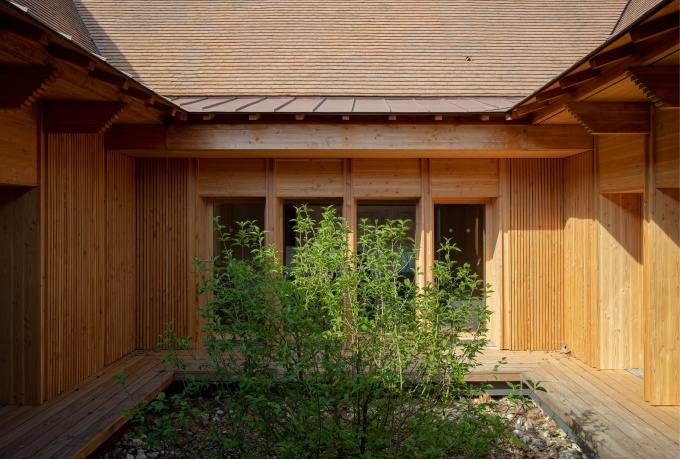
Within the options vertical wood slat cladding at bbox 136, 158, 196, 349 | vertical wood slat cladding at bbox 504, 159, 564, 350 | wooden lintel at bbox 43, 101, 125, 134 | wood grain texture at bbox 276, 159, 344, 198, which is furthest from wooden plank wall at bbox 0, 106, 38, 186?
vertical wood slat cladding at bbox 504, 159, 564, 350

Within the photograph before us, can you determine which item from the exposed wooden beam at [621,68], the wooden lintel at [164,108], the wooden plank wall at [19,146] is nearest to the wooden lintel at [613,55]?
the exposed wooden beam at [621,68]

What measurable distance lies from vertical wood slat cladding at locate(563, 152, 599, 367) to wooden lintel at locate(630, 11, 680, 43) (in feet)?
10.9

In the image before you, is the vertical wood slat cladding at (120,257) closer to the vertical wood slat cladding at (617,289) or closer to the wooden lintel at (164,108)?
the wooden lintel at (164,108)

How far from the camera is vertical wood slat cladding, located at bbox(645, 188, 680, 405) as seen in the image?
5527mm

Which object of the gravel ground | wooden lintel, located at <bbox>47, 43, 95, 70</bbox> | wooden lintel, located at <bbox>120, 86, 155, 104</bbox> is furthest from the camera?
wooden lintel, located at <bbox>120, 86, 155, 104</bbox>

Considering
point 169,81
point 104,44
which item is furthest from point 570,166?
point 104,44

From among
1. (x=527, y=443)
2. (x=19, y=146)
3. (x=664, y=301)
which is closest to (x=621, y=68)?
(x=664, y=301)

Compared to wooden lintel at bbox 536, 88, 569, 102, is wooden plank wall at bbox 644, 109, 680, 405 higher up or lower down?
lower down

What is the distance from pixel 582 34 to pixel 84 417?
8.51 m

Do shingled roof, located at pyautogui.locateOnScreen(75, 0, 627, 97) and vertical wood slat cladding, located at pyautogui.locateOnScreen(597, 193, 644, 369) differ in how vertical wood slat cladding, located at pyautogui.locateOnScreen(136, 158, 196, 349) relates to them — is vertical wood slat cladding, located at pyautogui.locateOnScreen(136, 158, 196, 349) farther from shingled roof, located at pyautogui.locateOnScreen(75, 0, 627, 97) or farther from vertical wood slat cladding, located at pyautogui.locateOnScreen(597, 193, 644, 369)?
vertical wood slat cladding, located at pyautogui.locateOnScreen(597, 193, 644, 369)

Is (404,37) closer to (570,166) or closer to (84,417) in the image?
(570,166)

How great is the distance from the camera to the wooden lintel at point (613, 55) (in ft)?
14.4

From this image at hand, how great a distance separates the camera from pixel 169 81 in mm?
8227

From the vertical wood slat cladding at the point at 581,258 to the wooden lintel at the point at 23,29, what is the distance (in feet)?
19.4
